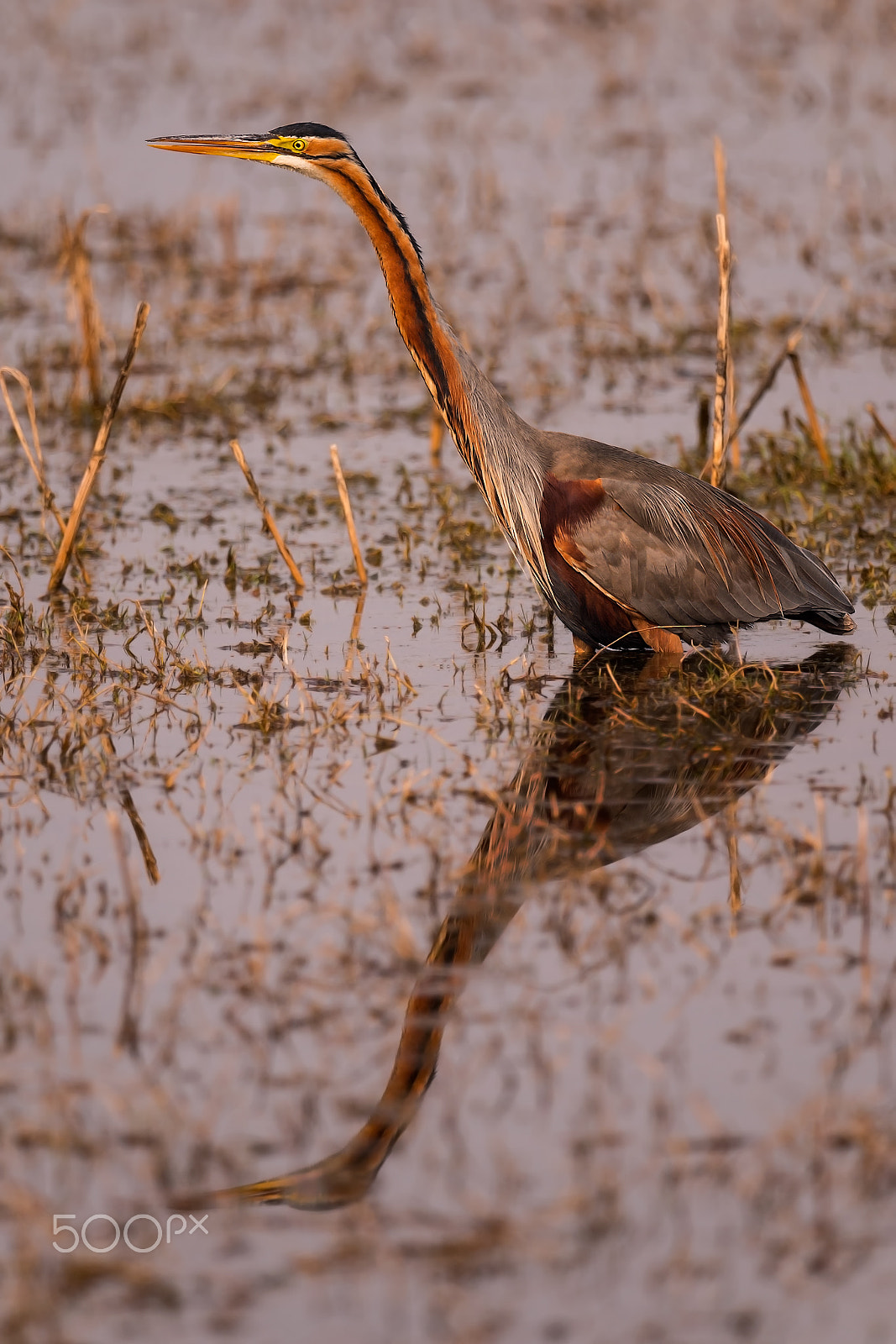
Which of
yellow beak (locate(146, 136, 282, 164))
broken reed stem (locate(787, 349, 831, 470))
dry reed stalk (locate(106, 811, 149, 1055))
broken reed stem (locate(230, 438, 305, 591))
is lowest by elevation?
dry reed stalk (locate(106, 811, 149, 1055))

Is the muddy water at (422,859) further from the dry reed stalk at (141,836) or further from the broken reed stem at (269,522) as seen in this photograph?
the broken reed stem at (269,522)

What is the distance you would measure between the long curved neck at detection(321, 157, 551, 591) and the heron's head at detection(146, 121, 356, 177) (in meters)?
0.05

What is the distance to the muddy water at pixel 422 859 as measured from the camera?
3.52 meters

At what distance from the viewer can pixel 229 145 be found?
673 centimetres

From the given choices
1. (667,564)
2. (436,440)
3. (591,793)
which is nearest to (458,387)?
(667,564)

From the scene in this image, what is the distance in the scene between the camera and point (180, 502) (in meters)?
9.39

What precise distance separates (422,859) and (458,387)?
7.42 ft

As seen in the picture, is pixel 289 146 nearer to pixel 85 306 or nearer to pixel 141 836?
pixel 141 836

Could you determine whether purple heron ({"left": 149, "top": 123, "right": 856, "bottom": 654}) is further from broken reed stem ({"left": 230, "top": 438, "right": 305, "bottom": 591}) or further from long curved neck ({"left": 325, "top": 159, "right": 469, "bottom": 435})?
broken reed stem ({"left": 230, "top": 438, "right": 305, "bottom": 591})

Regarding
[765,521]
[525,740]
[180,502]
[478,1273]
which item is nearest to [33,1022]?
[478,1273]

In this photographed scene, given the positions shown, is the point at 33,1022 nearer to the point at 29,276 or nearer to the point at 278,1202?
the point at 278,1202

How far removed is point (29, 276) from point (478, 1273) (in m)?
11.0

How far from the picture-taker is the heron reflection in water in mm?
3957

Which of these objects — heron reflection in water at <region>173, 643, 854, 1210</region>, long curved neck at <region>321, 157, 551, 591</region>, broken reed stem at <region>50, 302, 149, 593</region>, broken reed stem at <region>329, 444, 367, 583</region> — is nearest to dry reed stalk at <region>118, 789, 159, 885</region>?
heron reflection in water at <region>173, 643, 854, 1210</region>
